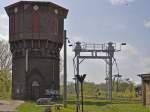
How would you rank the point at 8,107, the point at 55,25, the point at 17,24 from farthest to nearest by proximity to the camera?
the point at 55,25 → the point at 17,24 → the point at 8,107

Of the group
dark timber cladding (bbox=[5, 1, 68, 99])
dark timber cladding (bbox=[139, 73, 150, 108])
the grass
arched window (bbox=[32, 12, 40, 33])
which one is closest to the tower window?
dark timber cladding (bbox=[5, 1, 68, 99])

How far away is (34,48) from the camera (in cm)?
5347

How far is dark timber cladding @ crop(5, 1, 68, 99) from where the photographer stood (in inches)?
Answer: 2099

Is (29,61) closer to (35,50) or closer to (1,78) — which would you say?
(35,50)

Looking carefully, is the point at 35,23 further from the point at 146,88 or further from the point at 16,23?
the point at 146,88

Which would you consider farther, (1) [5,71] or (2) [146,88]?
(1) [5,71]

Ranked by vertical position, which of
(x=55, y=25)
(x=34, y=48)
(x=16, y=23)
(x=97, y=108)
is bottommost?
(x=97, y=108)

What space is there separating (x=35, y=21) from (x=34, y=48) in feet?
11.6

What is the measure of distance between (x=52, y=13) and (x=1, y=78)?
19.6 m

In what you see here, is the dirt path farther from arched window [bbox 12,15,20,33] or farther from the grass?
arched window [bbox 12,15,20,33]

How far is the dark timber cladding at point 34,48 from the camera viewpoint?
53.3 m

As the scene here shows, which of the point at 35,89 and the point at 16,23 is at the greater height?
the point at 16,23

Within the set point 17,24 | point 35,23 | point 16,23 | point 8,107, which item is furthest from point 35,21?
point 8,107

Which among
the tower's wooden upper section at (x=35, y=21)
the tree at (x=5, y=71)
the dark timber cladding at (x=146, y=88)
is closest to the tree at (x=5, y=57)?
the tree at (x=5, y=71)
